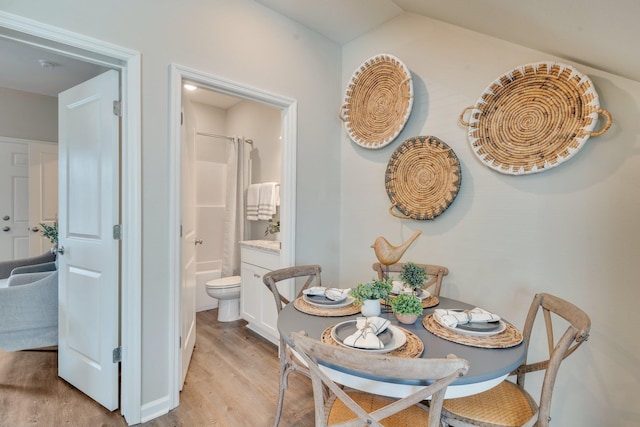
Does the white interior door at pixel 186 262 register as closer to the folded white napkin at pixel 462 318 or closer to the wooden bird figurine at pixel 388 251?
the wooden bird figurine at pixel 388 251

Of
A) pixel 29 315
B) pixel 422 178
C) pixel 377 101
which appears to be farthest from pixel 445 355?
pixel 29 315

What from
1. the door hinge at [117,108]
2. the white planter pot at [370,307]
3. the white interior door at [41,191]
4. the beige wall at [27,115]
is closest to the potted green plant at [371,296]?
the white planter pot at [370,307]

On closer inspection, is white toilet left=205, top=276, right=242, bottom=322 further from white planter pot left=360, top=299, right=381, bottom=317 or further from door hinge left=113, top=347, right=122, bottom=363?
white planter pot left=360, top=299, right=381, bottom=317

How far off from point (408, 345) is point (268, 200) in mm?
2512

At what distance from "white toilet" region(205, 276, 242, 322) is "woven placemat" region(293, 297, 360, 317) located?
71.3 inches

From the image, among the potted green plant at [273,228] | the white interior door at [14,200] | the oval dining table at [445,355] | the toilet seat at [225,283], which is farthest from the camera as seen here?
the white interior door at [14,200]

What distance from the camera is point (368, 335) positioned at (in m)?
1.08

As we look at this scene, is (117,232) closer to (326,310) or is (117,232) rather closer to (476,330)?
(326,310)

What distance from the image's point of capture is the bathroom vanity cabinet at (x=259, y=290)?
2666mm

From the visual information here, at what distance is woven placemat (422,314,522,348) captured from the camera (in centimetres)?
112

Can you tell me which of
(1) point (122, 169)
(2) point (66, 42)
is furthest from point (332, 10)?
(1) point (122, 169)

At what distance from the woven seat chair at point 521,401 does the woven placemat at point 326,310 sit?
53 centimetres

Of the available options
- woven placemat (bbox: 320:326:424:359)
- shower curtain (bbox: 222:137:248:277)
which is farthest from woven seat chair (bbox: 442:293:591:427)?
shower curtain (bbox: 222:137:248:277)

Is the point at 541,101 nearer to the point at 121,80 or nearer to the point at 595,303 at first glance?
the point at 595,303
